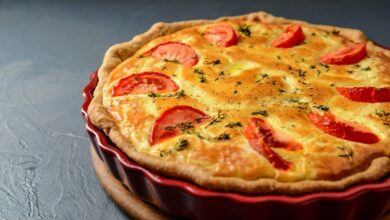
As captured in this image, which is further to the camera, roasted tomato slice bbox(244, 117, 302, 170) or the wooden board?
the wooden board

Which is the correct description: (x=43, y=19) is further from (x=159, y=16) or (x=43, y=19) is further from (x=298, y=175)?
(x=298, y=175)

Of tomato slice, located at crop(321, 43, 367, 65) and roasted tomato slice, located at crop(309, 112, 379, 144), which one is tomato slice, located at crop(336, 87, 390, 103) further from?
tomato slice, located at crop(321, 43, 367, 65)

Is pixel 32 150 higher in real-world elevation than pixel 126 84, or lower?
lower

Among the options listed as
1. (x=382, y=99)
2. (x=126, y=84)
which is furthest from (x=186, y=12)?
(x=382, y=99)

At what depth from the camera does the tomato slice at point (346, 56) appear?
4.07 meters

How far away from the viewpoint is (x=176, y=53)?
4.15 metres

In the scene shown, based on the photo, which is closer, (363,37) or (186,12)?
(363,37)

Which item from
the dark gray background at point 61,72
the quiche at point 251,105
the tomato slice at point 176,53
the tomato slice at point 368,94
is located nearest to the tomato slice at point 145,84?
the quiche at point 251,105

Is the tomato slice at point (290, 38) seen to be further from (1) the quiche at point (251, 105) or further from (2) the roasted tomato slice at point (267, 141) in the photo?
(2) the roasted tomato slice at point (267, 141)

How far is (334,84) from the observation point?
150 inches

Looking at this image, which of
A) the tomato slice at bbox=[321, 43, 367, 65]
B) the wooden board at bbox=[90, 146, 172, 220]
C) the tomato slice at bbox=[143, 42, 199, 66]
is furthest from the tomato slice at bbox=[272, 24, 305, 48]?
the wooden board at bbox=[90, 146, 172, 220]

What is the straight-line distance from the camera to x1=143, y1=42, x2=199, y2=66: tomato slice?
407cm

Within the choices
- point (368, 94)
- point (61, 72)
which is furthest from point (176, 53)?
point (61, 72)

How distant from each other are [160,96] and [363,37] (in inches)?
70.5
